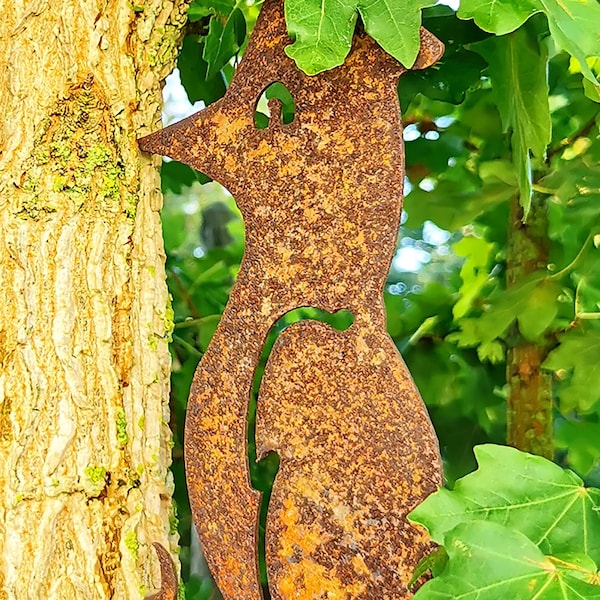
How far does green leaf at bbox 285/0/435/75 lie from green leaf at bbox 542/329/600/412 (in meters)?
0.51

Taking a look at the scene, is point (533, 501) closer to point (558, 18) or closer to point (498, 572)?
point (498, 572)

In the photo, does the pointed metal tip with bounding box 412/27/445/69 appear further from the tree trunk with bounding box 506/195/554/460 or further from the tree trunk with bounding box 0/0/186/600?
the tree trunk with bounding box 506/195/554/460

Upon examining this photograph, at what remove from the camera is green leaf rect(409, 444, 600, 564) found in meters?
0.65

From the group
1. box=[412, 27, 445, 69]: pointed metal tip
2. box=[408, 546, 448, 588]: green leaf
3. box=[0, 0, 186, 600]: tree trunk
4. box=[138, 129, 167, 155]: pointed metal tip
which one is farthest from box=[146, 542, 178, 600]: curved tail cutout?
Result: box=[412, 27, 445, 69]: pointed metal tip

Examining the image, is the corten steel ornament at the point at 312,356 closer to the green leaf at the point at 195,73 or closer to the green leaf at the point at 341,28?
the green leaf at the point at 341,28

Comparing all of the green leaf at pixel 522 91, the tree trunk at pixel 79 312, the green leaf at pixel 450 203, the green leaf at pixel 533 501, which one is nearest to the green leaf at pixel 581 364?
the green leaf at pixel 450 203

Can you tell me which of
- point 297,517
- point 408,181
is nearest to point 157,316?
point 297,517

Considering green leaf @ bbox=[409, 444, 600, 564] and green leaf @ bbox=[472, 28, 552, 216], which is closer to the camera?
green leaf @ bbox=[409, 444, 600, 564]

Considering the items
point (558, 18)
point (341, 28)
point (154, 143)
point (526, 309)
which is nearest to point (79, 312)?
point (154, 143)

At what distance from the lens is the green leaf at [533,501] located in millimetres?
645

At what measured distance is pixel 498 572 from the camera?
0.59 meters

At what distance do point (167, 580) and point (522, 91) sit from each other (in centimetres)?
53

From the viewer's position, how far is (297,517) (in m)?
0.71

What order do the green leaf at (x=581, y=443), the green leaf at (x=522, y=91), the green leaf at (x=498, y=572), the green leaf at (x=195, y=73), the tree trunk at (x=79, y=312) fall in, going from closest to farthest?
the green leaf at (x=498, y=572) → the tree trunk at (x=79, y=312) → the green leaf at (x=522, y=91) → the green leaf at (x=195, y=73) → the green leaf at (x=581, y=443)
